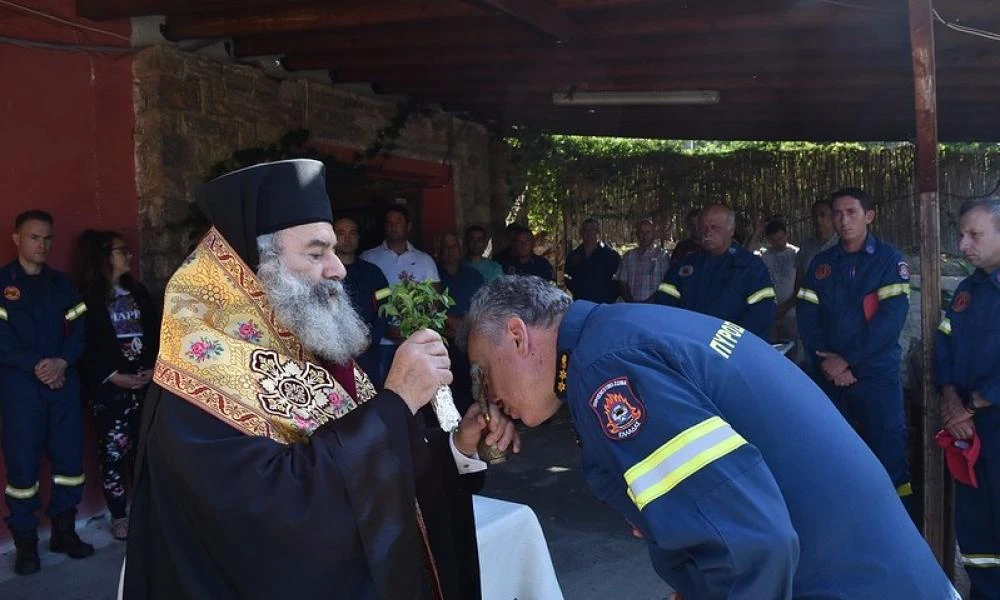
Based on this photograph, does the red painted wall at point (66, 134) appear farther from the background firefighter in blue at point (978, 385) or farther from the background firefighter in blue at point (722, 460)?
the background firefighter in blue at point (978, 385)

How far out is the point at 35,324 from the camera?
498cm

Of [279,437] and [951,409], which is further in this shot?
[951,409]

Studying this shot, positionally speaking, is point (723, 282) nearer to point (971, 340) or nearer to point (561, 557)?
point (971, 340)

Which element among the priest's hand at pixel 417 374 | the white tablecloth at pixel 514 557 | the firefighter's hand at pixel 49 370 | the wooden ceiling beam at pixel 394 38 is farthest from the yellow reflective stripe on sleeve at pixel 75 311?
the priest's hand at pixel 417 374

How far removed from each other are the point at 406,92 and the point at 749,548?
24.0 feet

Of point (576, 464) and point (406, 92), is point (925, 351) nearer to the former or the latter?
point (576, 464)

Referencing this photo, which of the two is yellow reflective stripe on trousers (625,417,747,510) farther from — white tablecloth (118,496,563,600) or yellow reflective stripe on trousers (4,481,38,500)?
yellow reflective stripe on trousers (4,481,38,500)

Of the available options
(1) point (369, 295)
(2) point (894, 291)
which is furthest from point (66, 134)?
(2) point (894, 291)

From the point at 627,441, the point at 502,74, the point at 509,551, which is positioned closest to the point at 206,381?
the point at 627,441

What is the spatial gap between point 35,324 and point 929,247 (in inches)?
199

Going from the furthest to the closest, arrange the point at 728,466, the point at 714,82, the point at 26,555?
the point at 714,82 < the point at 26,555 < the point at 728,466

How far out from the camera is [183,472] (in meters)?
2.03

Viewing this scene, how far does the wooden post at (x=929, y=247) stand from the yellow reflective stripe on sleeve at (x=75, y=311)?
4894 mm

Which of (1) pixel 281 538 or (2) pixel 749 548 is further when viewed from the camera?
(1) pixel 281 538
